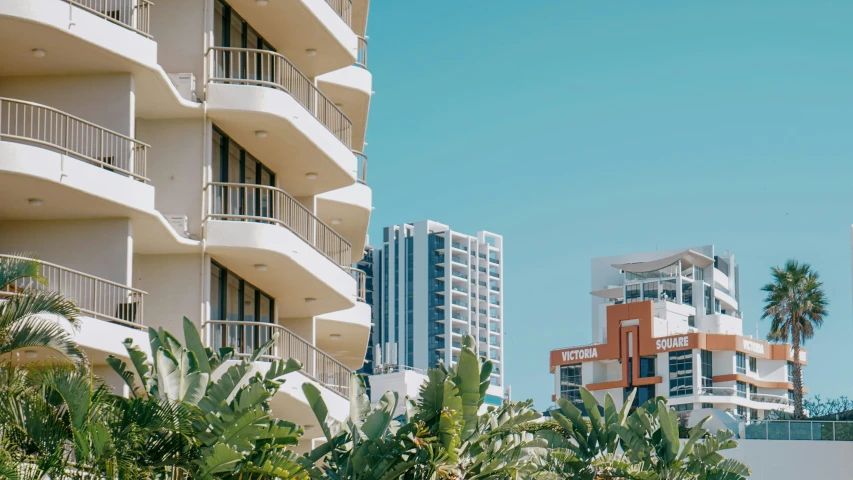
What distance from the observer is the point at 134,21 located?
27266mm

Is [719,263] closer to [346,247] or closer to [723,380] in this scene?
[723,380]

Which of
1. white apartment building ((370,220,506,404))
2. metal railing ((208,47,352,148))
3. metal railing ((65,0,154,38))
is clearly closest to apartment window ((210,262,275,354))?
metal railing ((208,47,352,148))

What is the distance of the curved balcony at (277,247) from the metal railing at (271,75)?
2.70 m

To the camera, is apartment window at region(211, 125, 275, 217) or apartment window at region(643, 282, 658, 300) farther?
apartment window at region(643, 282, 658, 300)

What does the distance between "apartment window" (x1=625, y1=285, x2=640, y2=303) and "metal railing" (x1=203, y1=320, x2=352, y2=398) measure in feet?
311

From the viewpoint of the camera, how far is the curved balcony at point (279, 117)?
2989 centimetres

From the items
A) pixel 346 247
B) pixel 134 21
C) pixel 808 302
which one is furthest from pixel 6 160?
pixel 808 302

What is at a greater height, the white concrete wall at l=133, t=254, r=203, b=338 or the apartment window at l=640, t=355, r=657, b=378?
the white concrete wall at l=133, t=254, r=203, b=338

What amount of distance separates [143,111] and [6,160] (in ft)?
19.0

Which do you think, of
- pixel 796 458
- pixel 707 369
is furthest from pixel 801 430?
pixel 707 369

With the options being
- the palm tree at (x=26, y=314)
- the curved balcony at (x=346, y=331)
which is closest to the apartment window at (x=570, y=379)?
the curved balcony at (x=346, y=331)

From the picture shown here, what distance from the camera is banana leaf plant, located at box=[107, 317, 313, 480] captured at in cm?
1950

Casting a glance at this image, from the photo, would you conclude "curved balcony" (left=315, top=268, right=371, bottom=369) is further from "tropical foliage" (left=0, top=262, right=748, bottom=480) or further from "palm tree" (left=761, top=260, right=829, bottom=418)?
"palm tree" (left=761, top=260, right=829, bottom=418)

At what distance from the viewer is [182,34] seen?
30031 millimetres
